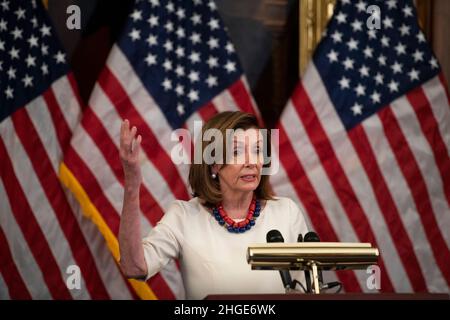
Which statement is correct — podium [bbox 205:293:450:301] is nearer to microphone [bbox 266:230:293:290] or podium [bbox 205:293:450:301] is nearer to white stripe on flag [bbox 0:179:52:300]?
microphone [bbox 266:230:293:290]

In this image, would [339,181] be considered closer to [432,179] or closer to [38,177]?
[432,179]

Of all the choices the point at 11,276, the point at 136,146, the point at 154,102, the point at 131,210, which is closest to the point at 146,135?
the point at 154,102

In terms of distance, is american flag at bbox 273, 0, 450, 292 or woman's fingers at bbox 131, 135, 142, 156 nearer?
woman's fingers at bbox 131, 135, 142, 156

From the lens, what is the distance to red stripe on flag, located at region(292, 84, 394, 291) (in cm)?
434

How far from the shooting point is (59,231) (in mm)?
4375

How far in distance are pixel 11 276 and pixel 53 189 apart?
1.64ft

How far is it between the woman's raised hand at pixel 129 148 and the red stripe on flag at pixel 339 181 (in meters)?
2.05

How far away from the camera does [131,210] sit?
101 inches

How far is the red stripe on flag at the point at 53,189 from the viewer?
4.36 metres

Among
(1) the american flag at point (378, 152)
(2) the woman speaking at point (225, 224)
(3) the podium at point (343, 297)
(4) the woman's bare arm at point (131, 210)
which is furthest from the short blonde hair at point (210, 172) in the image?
(1) the american flag at point (378, 152)

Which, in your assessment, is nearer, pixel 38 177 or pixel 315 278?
pixel 315 278

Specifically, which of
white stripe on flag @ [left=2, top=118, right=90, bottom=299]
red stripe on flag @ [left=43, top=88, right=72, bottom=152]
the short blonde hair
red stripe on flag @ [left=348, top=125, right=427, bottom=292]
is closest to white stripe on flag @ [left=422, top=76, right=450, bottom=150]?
red stripe on flag @ [left=348, top=125, right=427, bottom=292]
